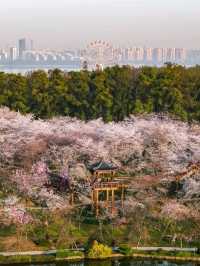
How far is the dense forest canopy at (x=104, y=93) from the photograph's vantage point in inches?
1693

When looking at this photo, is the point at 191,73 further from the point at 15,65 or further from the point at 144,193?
the point at 15,65

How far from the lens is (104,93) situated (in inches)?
1720

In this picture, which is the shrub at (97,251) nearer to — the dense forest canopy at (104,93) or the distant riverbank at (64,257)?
the distant riverbank at (64,257)

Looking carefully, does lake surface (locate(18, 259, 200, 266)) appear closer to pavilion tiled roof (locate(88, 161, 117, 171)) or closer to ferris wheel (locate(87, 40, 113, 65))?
pavilion tiled roof (locate(88, 161, 117, 171))

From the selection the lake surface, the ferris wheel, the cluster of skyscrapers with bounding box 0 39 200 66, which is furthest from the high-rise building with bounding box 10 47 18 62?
the lake surface

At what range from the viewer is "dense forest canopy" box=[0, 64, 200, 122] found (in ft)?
141

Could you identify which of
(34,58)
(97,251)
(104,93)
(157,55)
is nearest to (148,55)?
(157,55)

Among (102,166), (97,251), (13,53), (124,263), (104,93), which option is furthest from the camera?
(13,53)

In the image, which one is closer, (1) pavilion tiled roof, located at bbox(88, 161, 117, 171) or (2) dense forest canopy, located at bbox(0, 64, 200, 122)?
(1) pavilion tiled roof, located at bbox(88, 161, 117, 171)

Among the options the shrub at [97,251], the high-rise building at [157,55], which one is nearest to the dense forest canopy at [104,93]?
the shrub at [97,251]

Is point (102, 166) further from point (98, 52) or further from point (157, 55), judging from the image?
point (157, 55)

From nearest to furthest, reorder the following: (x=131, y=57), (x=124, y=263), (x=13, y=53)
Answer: (x=124, y=263), (x=131, y=57), (x=13, y=53)

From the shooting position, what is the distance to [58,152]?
104 ft

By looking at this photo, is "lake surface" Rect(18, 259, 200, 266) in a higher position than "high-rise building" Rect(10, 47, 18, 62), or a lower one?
lower
